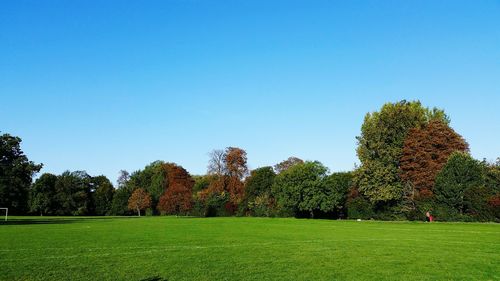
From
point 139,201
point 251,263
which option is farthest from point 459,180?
point 139,201

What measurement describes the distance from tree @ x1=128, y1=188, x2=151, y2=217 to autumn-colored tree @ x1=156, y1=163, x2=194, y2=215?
444cm

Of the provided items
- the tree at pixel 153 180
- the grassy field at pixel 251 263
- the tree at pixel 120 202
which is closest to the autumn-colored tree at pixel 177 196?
the tree at pixel 153 180

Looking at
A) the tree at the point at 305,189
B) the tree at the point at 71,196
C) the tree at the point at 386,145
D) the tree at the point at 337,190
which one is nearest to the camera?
the tree at the point at 386,145

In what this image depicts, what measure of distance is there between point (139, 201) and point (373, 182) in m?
62.1

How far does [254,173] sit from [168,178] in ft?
99.7

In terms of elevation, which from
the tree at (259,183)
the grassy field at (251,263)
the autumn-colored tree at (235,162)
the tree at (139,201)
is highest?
the autumn-colored tree at (235,162)

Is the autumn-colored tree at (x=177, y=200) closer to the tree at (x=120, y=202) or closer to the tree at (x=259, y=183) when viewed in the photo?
the tree at (x=259, y=183)

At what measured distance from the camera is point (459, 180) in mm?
49312

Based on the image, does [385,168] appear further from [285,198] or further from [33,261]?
[33,261]

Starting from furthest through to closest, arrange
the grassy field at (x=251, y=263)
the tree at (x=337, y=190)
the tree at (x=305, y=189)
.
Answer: the tree at (x=305, y=189), the tree at (x=337, y=190), the grassy field at (x=251, y=263)

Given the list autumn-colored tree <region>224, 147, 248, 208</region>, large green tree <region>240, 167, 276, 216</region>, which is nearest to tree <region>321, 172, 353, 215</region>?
large green tree <region>240, 167, 276, 216</region>

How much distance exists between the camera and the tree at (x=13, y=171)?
5362cm

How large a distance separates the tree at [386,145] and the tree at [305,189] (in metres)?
6.15

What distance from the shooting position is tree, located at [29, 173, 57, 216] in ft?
327
